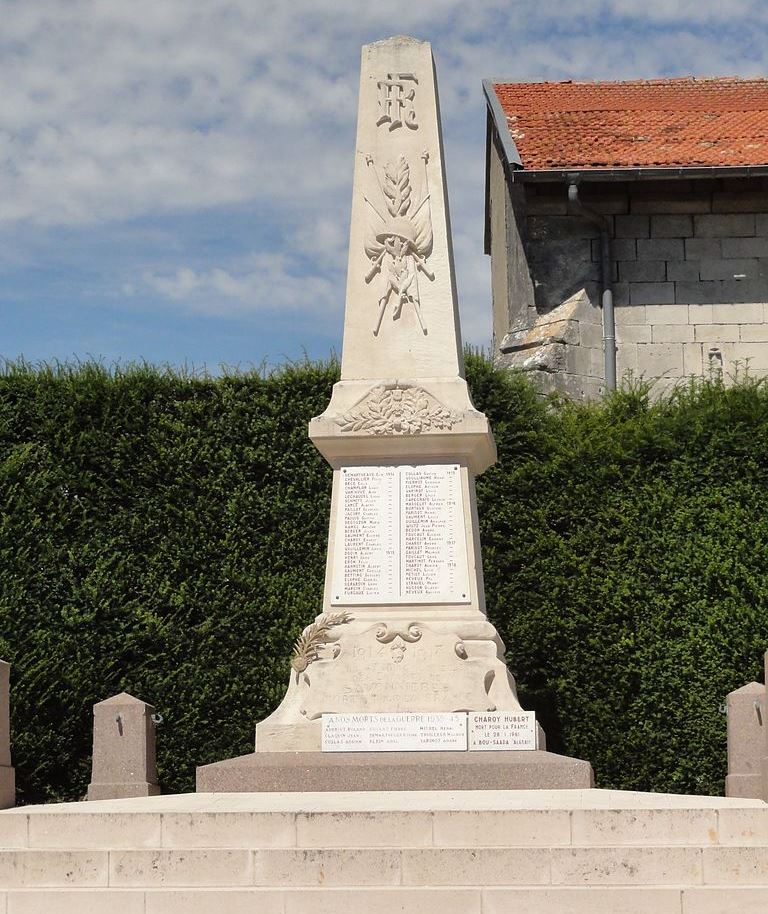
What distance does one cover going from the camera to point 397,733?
9.04 m

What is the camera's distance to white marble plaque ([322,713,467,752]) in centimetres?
900

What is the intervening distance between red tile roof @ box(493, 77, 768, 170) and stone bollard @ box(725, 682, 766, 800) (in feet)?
23.0

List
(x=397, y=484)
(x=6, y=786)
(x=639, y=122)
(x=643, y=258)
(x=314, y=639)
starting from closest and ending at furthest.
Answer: (x=6, y=786) < (x=314, y=639) < (x=397, y=484) < (x=643, y=258) < (x=639, y=122)

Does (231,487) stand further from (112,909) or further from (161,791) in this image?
(112,909)

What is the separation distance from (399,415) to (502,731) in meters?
2.33

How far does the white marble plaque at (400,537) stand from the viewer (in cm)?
968

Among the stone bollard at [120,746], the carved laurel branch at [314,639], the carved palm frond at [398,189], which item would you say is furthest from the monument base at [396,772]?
the carved palm frond at [398,189]

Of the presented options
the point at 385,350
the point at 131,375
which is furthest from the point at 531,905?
the point at 131,375

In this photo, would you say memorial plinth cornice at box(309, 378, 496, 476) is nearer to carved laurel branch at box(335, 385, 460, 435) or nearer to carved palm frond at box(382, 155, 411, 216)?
carved laurel branch at box(335, 385, 460, 435)

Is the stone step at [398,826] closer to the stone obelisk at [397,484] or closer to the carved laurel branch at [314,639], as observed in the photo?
the stone obelisk at [397,484]

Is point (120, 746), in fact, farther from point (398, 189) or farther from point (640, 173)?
point (640, 173)

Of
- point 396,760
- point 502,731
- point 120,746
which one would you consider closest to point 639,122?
point 120,746

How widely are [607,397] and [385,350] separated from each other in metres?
4.75

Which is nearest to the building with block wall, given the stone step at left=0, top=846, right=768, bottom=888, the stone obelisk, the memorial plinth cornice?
the stone obelisk
